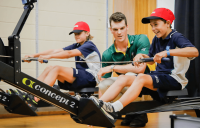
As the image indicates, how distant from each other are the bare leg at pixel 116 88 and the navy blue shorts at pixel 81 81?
2.07ft

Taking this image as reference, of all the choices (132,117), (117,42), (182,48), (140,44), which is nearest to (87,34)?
(117,42)

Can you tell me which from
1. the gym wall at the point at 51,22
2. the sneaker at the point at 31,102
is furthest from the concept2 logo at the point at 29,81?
the gym wall at the point at 51,22

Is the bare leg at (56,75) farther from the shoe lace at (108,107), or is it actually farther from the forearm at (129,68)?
the shoe lace at (108,107)

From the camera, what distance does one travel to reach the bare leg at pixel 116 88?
6.67 feet

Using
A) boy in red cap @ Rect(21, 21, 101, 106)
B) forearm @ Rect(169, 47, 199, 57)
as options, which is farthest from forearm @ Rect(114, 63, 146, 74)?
forearm @ Rect(169, 47, 199, 57)

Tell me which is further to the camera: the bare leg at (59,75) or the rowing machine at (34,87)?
the bare leg at (59,75)

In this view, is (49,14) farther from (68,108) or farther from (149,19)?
(68,108)

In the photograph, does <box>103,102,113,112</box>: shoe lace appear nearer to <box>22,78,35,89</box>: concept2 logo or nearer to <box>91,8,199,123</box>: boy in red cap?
<box>91,8,199,123</box>: boy in red cap

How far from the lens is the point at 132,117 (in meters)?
2.70

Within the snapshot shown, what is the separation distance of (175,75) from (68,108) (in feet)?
3.35

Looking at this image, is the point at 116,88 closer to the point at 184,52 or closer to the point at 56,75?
the point at 184,52

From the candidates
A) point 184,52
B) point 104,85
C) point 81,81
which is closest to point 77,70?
point 81,81

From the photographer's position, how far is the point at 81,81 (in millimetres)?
2662

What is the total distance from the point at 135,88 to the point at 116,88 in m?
0.17
